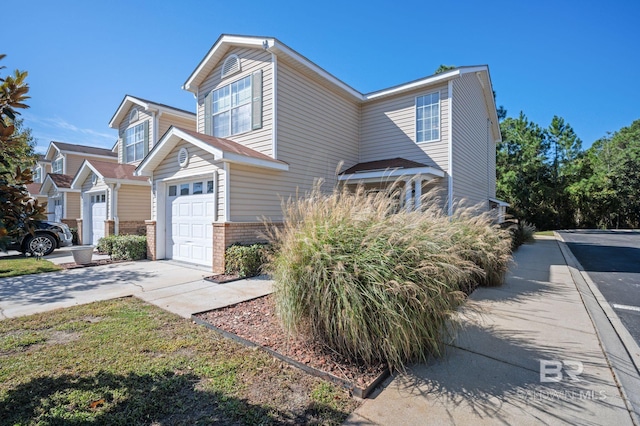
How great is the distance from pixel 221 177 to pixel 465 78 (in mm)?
10135

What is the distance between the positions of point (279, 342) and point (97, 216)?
14.1 m

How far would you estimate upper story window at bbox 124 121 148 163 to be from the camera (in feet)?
47.8

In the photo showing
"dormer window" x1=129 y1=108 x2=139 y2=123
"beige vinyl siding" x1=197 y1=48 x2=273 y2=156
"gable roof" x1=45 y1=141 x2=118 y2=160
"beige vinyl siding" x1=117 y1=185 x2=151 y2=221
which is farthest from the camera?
"gable roof" x1=45 y1=141 x2=118 y2=160

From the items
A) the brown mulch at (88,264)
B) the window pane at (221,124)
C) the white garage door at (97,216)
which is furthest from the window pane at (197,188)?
the white garage door at (97,216)

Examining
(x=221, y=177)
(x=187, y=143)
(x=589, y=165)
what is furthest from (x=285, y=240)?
(x=589, y=165)

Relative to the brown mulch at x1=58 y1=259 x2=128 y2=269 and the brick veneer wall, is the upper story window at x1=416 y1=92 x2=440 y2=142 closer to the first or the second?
the brick veneer wall

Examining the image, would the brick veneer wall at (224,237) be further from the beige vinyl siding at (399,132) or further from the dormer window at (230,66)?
the beige vinyl siding at (399,132)

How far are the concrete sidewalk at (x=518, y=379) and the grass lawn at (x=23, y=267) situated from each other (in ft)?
33.0

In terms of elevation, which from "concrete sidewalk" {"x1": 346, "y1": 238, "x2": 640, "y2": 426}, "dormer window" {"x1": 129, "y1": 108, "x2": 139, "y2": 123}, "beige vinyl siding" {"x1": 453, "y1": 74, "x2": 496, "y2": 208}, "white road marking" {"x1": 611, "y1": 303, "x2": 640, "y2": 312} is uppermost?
"dormer window" {"x1": 129, "y1": 108, "x2": 139, "y2": 123}

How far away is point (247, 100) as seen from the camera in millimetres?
9969

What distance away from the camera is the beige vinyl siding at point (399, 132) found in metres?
10.7

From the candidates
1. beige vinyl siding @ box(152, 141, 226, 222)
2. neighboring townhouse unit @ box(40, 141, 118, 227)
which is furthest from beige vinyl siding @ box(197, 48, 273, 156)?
neighboring townhouse unit @ box(40, 141, 118, 227)

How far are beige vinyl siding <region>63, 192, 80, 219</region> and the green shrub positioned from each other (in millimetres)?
14059

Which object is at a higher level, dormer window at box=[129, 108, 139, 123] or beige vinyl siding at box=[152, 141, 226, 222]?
dormer window at box=[129, 108, 139, 123]
